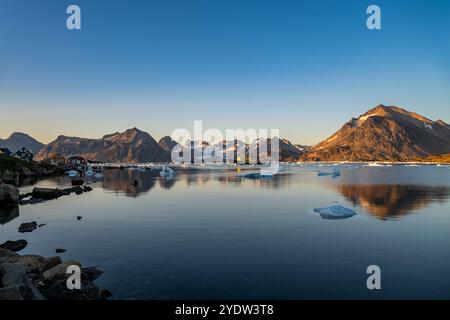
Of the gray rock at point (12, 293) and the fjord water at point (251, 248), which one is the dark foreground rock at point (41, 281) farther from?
the fjord water at point (251, 248)

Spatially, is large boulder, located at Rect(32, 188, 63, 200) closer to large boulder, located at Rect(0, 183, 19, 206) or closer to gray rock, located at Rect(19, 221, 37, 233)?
large boulder, located at Rect(0, 183, 19, 206)

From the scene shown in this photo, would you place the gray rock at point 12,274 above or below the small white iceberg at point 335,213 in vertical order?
above

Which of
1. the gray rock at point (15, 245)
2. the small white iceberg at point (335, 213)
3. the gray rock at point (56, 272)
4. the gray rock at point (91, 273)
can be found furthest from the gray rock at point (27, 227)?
the small white iceberg at point (335, 213)

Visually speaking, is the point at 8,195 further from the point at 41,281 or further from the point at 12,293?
the point at 12,293

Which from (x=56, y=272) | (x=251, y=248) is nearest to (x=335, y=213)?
(x=251, y=248)

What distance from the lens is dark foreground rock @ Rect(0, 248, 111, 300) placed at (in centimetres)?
1667

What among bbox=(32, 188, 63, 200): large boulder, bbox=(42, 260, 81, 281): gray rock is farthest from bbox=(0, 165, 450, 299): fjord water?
bbox=(32, 188, 63, 200): large boulder

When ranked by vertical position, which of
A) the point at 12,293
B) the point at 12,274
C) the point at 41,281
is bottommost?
the point at 41,281

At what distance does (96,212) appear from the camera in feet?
181

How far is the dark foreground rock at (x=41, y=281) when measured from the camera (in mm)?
16672

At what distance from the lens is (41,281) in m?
21.0

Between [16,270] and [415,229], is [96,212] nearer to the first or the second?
[16,270]
